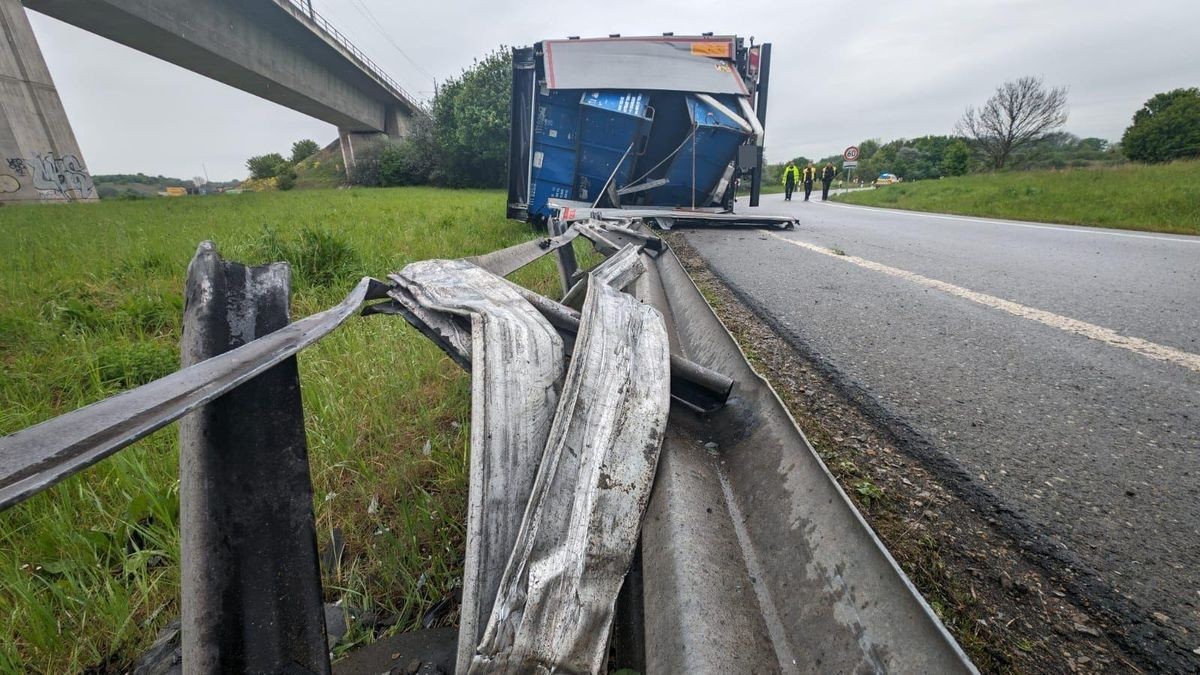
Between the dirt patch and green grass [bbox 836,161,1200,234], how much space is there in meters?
9.98

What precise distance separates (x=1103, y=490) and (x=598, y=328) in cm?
115

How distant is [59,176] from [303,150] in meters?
48.0

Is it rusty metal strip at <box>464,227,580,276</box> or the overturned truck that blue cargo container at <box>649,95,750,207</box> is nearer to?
the overturned truck

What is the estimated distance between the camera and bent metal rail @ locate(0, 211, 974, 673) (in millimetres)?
566

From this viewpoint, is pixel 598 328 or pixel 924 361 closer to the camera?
pixel 598 328

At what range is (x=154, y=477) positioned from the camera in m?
1.51

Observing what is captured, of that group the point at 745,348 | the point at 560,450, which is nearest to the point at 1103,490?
the point at 745,348

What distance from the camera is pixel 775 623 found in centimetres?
67

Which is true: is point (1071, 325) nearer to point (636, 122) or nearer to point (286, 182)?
point (636, 122)

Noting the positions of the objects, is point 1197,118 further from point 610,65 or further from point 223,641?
point 223,641

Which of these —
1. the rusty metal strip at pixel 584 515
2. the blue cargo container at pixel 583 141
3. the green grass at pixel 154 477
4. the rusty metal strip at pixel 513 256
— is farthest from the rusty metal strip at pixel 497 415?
the blue cargo container at pixel 583 141

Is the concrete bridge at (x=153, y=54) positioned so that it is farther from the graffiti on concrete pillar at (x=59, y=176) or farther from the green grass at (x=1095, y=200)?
the green grass at (x=1095, y=200)

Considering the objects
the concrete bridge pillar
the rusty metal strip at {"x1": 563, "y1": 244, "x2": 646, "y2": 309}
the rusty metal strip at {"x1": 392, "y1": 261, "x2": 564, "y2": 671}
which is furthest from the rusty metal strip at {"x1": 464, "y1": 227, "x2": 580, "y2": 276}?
Answer: the concrete bridge pillar

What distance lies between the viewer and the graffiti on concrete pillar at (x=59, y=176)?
51.0ft
